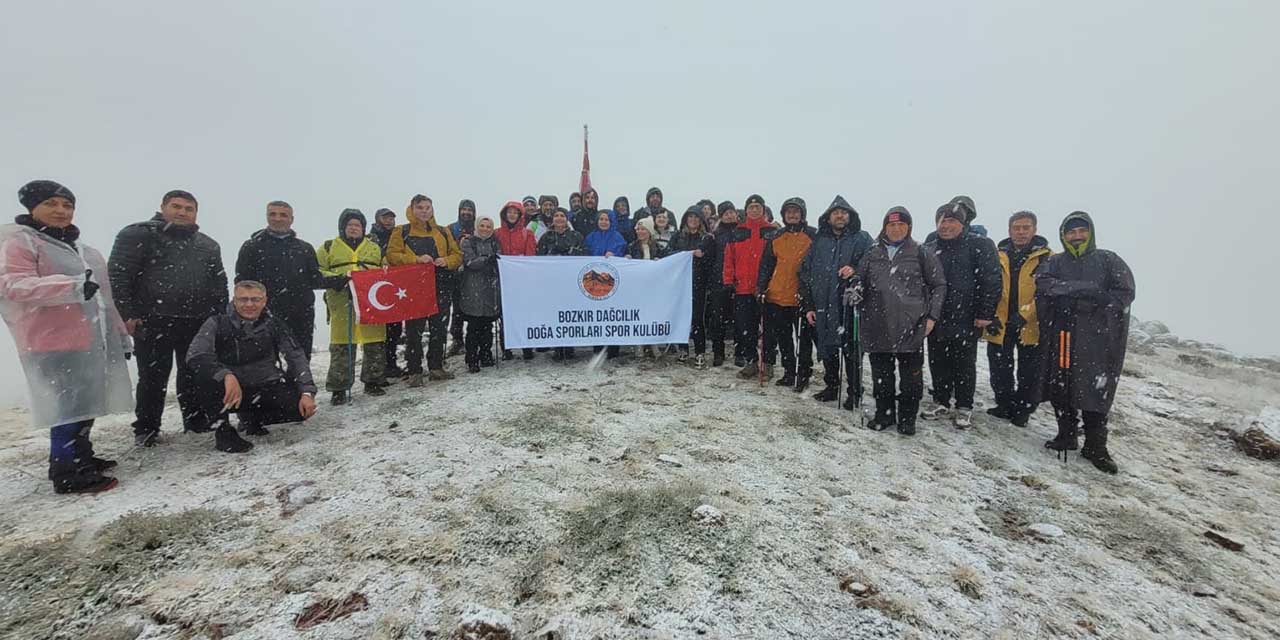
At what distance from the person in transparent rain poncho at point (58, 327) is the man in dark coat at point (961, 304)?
24.7ft

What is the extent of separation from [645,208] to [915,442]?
679cm

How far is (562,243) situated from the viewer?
7.71 meters

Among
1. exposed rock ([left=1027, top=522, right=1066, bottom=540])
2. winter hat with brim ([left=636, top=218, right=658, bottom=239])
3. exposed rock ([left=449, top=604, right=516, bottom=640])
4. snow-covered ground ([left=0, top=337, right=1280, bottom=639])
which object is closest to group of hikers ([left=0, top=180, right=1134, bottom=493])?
snow-covered ground ([left=0, top=337, right=1280, bottom=639])

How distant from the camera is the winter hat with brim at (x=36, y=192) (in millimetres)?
3733

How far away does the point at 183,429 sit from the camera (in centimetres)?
508

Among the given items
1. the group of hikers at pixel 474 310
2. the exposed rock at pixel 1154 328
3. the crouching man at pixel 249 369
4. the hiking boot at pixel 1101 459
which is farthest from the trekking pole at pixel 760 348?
the exposed rock at pixel 1154 328

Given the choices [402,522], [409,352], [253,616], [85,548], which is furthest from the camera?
[409,352]

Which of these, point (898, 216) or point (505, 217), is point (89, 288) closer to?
point (505, 217)

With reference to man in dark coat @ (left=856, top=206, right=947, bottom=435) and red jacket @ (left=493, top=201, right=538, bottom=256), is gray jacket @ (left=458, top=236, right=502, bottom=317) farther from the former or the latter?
man in dark coat @ (left=856, top=206, right=947, bottom=435)

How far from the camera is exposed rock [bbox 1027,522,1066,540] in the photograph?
11.3ft

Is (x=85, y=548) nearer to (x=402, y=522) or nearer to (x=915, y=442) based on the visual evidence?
(x=402, y=522)

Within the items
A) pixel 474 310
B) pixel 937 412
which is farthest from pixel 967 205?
pixel 474 310

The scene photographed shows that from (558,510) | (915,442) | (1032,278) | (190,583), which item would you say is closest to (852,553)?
(558,510)

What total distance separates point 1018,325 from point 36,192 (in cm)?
885
